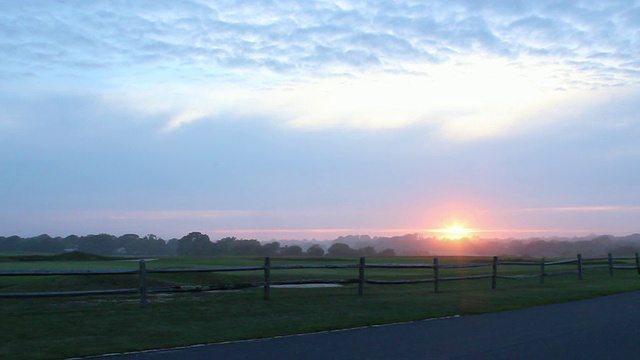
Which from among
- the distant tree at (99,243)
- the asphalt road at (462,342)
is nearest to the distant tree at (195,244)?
the distant tree at (99,243)

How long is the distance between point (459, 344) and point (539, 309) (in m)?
7.61

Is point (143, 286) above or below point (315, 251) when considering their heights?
below

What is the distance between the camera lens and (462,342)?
12.4m

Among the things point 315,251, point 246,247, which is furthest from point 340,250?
point 246,247

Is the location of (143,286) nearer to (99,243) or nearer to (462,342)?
(462,342)

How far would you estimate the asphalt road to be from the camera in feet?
36.1

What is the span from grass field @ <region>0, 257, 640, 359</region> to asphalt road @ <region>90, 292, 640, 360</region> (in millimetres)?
997

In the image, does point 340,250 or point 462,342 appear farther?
point 340,250

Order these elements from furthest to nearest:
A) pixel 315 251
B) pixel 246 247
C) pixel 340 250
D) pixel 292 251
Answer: pixel 246 247, pixel 340 250, pixel 292 251, pixel 315 251

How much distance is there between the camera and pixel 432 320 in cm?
1644

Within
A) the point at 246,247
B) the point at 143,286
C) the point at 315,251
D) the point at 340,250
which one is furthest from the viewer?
the point at 246,247

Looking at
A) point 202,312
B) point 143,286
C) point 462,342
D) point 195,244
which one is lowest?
point 462,342

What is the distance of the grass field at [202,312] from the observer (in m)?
12.7

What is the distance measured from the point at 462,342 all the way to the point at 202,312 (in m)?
6.83
